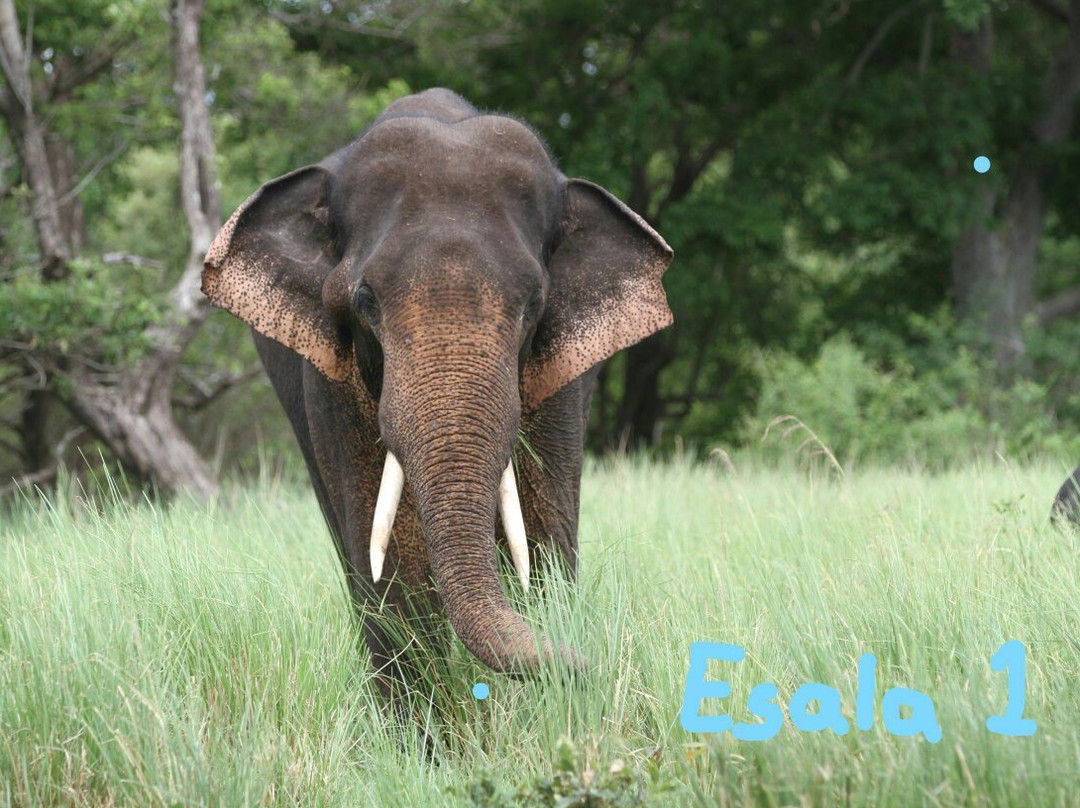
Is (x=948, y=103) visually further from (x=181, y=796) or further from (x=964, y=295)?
(x=181, y=796)

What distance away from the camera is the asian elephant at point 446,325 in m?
4.45

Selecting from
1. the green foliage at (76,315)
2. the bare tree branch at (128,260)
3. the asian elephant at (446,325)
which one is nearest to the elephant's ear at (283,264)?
the asian elephant at (446,325)

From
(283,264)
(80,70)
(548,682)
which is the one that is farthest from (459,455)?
(80,70)

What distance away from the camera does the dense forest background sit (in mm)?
12797

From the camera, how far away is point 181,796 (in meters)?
3.69

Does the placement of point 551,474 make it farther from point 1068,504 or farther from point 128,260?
point 128,260

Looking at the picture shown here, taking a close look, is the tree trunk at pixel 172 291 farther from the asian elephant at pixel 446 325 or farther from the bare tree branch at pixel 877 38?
the bare tree branch at pixel 877 38

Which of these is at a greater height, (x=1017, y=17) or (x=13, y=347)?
(x=1017, y=17)

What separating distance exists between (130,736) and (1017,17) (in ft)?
66.4

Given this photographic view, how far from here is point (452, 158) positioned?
4883 mm

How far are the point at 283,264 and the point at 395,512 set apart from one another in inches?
42.1

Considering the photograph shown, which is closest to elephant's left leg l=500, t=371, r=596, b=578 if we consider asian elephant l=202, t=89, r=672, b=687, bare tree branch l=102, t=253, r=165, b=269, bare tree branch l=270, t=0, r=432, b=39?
asian elephant l=202, t=89, r=672, b=687

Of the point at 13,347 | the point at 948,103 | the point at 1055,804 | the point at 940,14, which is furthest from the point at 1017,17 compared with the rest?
the point at 1055,804

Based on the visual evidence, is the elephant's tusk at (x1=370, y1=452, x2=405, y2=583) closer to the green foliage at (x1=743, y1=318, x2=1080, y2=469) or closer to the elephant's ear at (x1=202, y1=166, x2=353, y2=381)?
the elephant's ear at (x1=202, y1=166, x2=353, y2=381)
